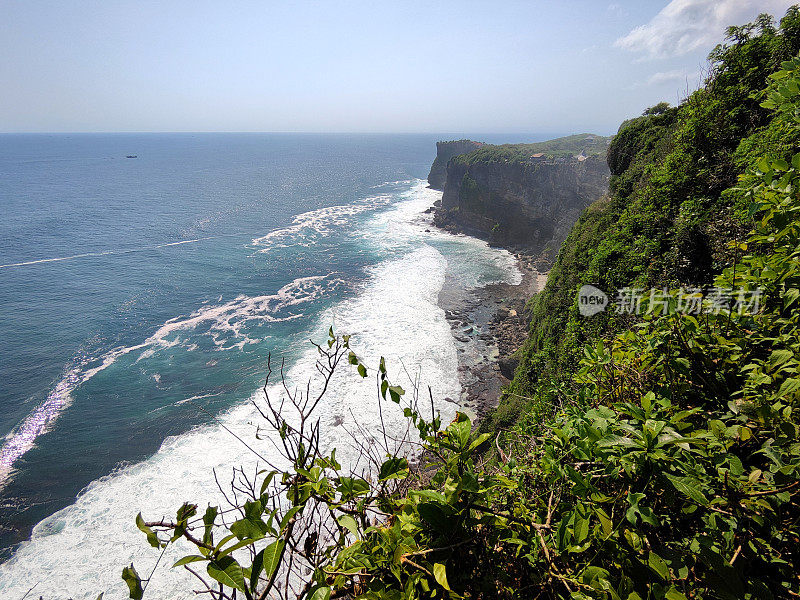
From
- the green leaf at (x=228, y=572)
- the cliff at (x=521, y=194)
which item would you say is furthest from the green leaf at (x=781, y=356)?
the cliff at (x=521, y=194)

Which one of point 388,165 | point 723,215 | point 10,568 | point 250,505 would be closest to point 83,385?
point 10,568

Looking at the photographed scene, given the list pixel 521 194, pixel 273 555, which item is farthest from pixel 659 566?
pixel 521 194

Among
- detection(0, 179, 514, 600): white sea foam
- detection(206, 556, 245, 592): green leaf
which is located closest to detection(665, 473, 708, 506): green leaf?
detection(206, 556, 245, 592): green leaf

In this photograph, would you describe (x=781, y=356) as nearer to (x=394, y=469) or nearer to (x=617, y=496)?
(x=617, y=496)

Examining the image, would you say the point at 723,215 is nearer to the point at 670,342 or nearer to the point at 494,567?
the point at 670,342

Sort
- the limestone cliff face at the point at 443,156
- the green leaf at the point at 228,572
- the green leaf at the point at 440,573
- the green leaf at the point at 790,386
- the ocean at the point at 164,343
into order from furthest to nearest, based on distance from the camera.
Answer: the limestone cliff face at the point at 443,156 < the ocean at the point at 164,343 < the green leaf at the point at 790,386 < the green leaf at the point at 440,573 < the green leaf at the point at 228,572

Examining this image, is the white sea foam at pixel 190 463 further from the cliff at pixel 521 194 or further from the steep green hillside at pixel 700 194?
the cliff at pixel 521 194
